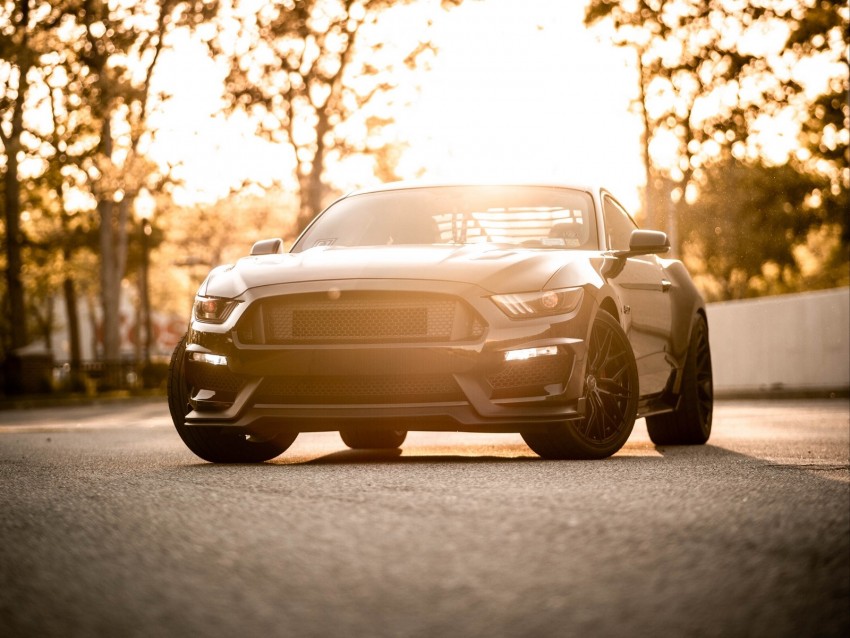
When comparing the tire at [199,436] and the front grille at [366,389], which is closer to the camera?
the front grille at [366,389]

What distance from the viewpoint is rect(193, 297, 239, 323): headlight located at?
273 inches

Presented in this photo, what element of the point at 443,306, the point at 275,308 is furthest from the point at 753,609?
the point at 275,308

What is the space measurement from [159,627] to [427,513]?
158 cm

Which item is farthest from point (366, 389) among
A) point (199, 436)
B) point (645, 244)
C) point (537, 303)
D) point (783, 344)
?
point (783, 344)

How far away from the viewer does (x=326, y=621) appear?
122 inches

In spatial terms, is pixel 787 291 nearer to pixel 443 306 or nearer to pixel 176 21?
pixel 176 21

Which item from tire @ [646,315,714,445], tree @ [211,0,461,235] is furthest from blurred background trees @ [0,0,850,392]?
tire @ [646,315,714,445]

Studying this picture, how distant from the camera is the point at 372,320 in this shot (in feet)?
21.8

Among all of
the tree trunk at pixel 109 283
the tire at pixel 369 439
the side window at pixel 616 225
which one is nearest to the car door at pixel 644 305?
the side window at pixel 616 225

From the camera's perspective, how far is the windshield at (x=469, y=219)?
26.4 ft

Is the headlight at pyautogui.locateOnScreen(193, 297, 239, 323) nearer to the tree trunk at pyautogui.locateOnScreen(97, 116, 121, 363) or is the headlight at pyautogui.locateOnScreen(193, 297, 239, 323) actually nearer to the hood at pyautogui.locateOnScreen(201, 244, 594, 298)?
the hood at pyautogui.locateOnScreen(201, 244, 594, 298)

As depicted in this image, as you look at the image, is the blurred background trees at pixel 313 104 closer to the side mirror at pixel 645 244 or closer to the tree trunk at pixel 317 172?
the tree trunk at pixel 317 172

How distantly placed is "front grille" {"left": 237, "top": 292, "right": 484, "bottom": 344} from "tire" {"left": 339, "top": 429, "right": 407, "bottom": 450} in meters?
2.30

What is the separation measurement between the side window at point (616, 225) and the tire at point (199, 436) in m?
2.52
